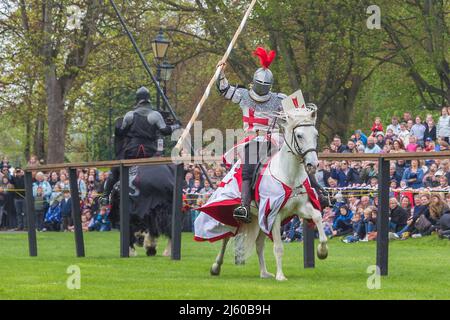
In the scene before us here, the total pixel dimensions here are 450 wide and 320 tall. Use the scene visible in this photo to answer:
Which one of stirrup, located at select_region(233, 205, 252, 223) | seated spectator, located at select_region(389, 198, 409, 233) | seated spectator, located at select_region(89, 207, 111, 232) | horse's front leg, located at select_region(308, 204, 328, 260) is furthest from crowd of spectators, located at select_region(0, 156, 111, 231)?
horse's front leg, located at select_region(308, 204, 328, 260)

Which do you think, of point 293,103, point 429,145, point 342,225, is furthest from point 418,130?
point 293,103

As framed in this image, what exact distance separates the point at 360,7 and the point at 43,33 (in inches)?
406

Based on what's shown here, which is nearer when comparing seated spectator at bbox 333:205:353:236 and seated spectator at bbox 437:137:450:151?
seated spectator at bbox 437:137:450:151

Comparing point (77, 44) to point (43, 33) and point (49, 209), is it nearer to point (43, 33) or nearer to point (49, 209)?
point (43, 33)

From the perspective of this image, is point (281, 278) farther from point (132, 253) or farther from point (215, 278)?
point (132, 253)

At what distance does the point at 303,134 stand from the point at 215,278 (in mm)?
2157

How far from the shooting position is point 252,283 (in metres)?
13.6

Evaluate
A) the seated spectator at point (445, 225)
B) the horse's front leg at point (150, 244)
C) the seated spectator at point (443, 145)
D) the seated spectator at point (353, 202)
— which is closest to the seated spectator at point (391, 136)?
the seated spectator at point (443, 145)

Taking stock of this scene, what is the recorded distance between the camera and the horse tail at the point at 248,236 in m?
15.2

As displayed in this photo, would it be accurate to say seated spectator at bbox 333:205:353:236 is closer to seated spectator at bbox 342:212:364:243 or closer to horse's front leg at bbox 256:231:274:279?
seated spectator at bbox 342:212:364:243

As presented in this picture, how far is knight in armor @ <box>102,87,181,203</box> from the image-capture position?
20078 mm

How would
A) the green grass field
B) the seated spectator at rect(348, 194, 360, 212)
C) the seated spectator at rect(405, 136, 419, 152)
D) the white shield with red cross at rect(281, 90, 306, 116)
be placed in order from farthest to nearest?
the seated spectator at rect(405, 136, 419, 152) → the seated spectator at rect(348, 194, 360, 212) → the white shield with red cross at rect(281, 90, 306, 116) → the green grass field

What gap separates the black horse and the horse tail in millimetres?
4679

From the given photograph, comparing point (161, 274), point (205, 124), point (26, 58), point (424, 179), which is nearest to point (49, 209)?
point (26, 58)
